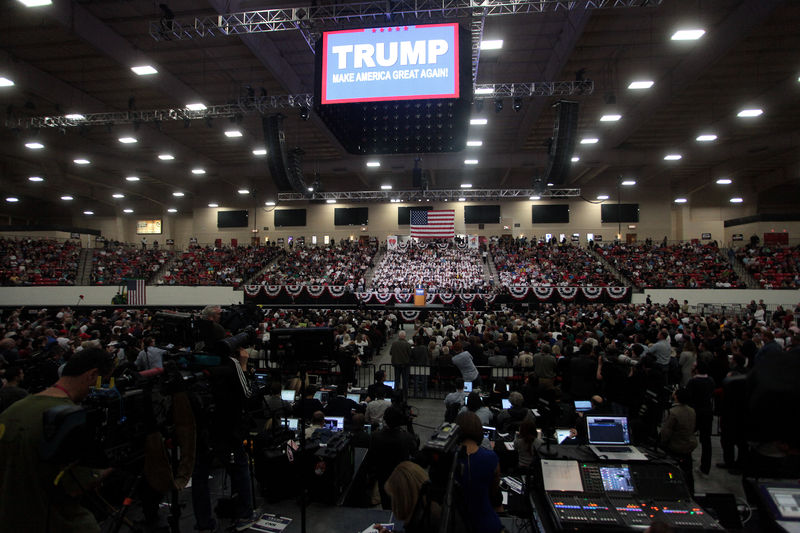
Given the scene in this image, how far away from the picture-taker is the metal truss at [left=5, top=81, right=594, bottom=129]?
11.3 m

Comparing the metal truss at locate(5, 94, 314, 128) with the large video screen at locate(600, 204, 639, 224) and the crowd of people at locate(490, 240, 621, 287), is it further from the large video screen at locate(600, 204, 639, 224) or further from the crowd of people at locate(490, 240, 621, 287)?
the large video screen at locate(600, 204, 639, 224)

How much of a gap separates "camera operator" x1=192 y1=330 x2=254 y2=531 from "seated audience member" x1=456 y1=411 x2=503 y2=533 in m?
1.84

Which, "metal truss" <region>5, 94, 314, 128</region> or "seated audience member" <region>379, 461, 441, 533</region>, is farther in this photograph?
"metal truss" <region>5, 94, 314, 128</region>

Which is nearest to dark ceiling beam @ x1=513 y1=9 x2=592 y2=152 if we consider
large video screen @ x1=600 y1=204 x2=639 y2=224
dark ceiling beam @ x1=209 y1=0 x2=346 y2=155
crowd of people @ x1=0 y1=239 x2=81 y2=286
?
dark ceiling beam @ x1=209 y1=0 x2=346 y2=155

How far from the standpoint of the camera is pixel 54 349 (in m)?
7.10

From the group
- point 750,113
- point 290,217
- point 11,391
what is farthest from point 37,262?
point 750,113

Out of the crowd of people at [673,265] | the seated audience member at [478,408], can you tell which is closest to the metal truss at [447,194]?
the crowd of people at [673,265]

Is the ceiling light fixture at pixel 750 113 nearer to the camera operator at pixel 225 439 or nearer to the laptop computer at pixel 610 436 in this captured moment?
the laptop computer at pixel 610 436

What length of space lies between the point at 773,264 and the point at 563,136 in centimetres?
1779

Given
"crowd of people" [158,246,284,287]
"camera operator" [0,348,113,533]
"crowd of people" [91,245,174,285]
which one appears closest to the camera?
"camera operator" [0,348,113,533]

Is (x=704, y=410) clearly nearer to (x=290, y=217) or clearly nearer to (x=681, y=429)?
(x=681, y=429)

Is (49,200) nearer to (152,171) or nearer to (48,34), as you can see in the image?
(152,171)

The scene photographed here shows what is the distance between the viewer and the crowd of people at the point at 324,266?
23.0m

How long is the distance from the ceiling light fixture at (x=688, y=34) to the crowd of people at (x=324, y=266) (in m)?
15.5
